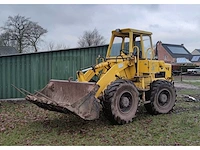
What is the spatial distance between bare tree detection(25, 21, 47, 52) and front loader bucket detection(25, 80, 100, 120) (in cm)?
2674

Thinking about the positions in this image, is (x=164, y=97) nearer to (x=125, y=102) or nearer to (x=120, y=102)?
(x=125, y=102)

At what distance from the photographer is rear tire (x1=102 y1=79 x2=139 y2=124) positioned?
17.4ft

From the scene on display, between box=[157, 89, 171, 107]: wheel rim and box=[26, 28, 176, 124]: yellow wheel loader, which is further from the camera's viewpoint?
box=[157, 89, 171, 107]: wheel rim

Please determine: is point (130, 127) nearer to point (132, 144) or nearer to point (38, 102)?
point (132, 144)

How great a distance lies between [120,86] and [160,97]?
1.75 m

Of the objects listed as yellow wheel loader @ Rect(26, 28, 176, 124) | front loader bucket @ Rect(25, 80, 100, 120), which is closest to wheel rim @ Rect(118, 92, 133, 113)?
yellow wheel loader @ Rect(26, 28, 176, 124)

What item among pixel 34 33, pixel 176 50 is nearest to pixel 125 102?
pixel 34 33

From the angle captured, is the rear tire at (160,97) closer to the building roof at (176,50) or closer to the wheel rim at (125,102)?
the wheel rim at (125,102)

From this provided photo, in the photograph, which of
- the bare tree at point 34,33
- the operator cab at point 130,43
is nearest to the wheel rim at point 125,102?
the operator cab at point 130,43

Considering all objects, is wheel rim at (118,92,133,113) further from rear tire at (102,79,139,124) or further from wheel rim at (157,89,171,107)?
wheel rim at (157,89,171,107)

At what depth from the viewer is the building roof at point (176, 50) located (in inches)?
1681

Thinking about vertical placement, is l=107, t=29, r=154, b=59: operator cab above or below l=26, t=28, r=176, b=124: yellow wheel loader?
above

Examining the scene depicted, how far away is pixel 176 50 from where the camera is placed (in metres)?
44.8
